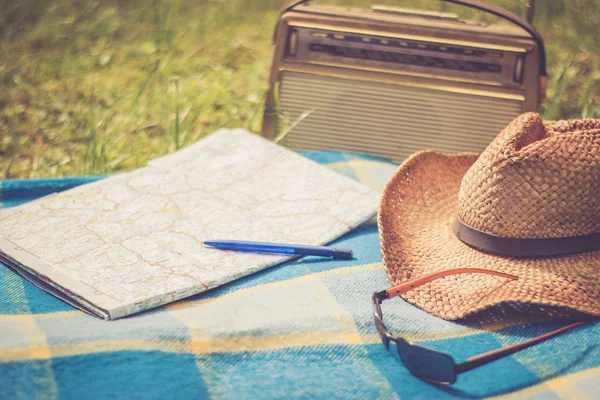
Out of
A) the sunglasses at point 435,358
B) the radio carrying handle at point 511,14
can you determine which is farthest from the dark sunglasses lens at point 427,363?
the radio carrying handle at point 511,14

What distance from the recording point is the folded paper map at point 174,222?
1262 mm

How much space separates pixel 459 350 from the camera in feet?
3.73

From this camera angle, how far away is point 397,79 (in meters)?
1.97

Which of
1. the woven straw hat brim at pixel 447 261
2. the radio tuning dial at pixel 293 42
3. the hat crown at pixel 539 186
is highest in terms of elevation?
the radio tuning dial at pixel 293 42

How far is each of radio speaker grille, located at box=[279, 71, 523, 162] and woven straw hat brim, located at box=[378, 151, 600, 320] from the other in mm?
388

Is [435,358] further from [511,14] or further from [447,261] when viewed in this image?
[511,14]

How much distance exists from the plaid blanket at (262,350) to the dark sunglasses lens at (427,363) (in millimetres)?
19

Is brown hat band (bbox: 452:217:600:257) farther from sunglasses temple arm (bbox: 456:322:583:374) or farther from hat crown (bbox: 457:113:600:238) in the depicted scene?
sunglasses temple arm (bbox: 456:322:583:374)

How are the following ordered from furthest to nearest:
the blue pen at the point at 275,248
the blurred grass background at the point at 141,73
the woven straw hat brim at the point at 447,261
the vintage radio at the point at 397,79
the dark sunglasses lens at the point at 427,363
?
the blurred grass background at the point at 141,73 < the vintage radio at the point at 397,79 < the blue pen at the point at 275,248 < the woven straw hat brim at the point at 447,261 < the dark sunglasses lens at the point at 427,363

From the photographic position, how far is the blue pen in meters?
1.39

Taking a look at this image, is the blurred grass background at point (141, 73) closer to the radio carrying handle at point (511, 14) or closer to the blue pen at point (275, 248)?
the radio carrying handle at point (511, 14)

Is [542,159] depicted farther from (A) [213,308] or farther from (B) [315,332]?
(A) [213,308]

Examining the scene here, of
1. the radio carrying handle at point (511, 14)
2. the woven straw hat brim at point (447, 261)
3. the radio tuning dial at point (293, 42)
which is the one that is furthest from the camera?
the radio tuning dial at point (293, 42)

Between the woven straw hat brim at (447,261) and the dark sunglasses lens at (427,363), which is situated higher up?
the woven straw hat brim at (447,261)
